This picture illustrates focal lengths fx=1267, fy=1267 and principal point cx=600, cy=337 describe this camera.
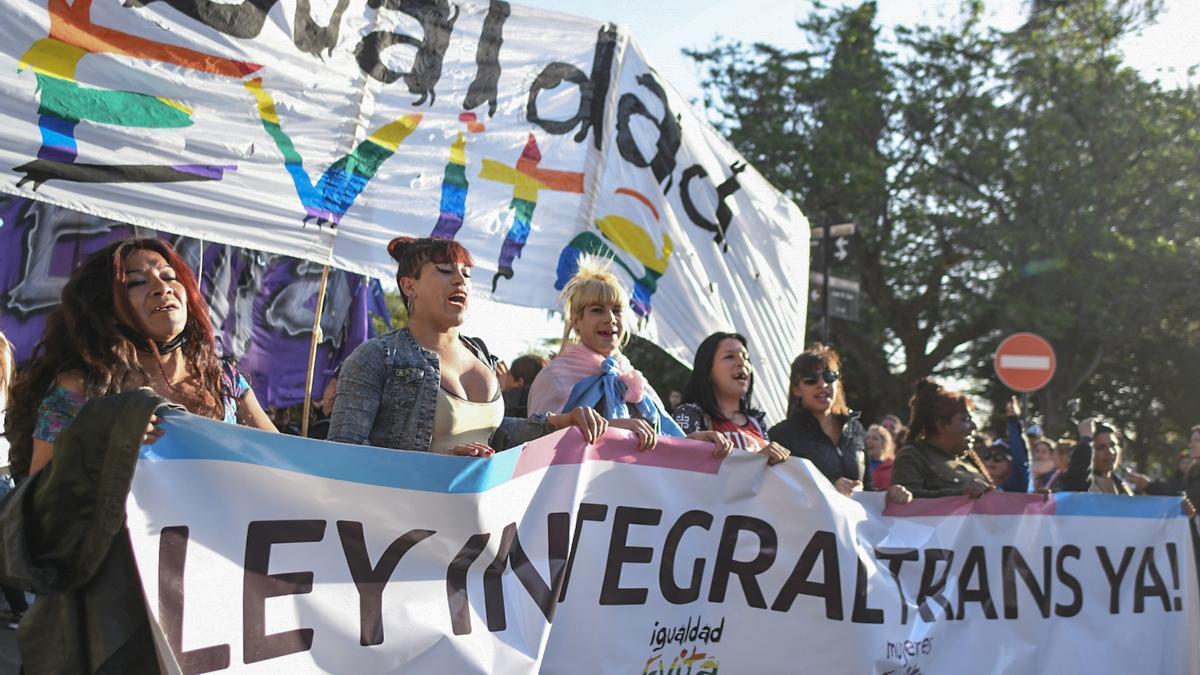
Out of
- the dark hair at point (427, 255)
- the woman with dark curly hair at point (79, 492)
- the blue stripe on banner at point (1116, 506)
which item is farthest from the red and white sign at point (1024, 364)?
the woman with dark curly hair at point (79, 492)

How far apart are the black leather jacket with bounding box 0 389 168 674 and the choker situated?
452 mm

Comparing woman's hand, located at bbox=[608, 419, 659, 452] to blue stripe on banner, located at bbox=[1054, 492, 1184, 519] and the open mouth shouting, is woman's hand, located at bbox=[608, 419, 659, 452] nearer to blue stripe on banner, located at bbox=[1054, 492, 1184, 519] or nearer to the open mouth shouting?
the open mouth shouting

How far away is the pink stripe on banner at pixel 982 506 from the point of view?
524 cm

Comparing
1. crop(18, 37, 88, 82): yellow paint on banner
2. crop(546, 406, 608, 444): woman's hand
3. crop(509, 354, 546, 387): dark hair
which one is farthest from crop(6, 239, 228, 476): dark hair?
crop(509, 354, 546, 387): dark hair

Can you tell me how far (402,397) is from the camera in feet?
12.2

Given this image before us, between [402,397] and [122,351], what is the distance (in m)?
0.83

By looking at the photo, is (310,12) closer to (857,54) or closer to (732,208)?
(732,208)

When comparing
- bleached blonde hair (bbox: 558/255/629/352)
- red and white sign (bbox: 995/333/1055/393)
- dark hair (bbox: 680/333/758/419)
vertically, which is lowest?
dark hair (bbox: 680/333/758/419)

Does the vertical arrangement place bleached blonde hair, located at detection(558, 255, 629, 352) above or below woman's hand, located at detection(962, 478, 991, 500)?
above

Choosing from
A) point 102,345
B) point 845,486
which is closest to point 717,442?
point 845,486

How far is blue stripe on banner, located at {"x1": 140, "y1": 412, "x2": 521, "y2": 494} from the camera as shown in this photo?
9.89ft

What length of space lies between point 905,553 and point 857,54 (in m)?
21.1

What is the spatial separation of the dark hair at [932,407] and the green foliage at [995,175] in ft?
59.4

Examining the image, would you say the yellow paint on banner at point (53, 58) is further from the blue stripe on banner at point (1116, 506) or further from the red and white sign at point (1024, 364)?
the red and white sign at point (1024, 364)
